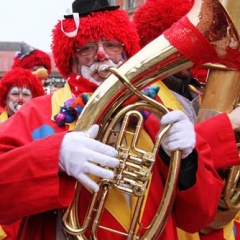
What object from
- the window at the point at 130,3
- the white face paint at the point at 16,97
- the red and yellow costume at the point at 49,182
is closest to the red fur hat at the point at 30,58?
the white face paint at the point at 16,97

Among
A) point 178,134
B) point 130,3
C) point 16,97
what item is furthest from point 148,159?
point 130,3

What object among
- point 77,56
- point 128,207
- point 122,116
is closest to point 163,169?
point 128,207

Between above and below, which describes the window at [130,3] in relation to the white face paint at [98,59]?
below

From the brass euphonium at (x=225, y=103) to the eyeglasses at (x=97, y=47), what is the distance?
16.6 inches

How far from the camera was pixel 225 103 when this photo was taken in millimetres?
2246

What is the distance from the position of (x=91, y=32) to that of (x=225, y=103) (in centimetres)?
67

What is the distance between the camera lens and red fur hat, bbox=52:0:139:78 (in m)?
2.32

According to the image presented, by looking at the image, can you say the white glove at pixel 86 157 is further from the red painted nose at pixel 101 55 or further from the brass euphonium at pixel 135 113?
the red painted nose at pixel 101 55

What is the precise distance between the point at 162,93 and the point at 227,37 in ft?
2.60

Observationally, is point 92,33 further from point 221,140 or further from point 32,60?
point 32,60

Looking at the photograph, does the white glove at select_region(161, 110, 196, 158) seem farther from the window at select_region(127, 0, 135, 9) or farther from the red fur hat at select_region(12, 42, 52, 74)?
the window at select_region(127, 0, 135, 9)

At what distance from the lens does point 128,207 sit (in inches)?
79.0

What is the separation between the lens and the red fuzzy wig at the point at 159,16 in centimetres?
287

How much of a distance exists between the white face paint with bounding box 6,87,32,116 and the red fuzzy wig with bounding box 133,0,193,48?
230cm
